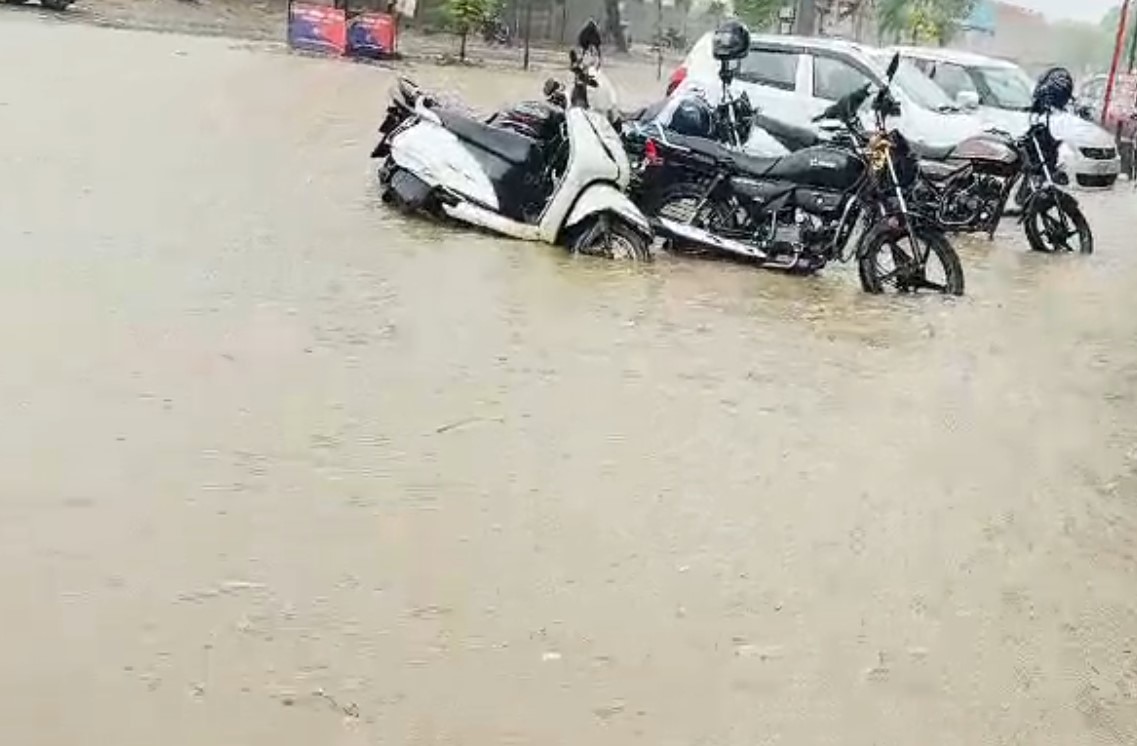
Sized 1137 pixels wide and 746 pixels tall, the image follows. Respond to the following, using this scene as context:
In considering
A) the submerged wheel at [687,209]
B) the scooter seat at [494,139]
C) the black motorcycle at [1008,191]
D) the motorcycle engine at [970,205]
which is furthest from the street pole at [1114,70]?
the scooter seat at [494,139]

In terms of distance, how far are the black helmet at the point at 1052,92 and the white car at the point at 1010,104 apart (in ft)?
6.53

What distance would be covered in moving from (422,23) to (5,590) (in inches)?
1417

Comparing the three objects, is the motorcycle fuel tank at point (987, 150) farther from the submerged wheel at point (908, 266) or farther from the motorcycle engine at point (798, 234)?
the motorcycle engine at point (798, 234)

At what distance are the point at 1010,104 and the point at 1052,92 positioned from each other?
3.99 m

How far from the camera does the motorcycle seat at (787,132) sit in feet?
42.0

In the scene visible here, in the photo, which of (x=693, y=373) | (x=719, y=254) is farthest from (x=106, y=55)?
(x=693, y=373)

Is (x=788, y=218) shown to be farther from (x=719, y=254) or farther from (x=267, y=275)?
(x=267, y=275)

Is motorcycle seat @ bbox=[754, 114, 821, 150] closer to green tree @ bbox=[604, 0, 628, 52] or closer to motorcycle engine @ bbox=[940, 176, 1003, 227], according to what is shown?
motorcycle engine @ bbox=[940, 176, 1003, 227]

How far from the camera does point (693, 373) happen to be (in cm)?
700

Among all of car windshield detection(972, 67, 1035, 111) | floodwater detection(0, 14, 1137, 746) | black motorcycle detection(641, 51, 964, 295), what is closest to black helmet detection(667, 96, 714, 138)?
black motorcycle detection(641, 51, 964, 295)

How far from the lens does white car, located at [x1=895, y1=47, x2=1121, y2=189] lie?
15906mm

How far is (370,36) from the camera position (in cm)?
2864

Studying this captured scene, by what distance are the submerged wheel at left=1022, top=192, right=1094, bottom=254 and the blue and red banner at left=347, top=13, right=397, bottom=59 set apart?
1836 centimetres

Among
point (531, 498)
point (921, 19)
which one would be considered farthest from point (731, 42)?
point (921, 19)
